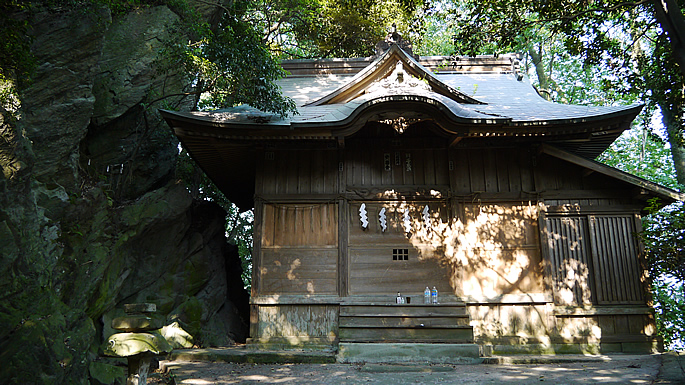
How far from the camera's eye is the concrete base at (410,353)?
336 inches

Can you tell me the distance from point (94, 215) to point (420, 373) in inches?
250

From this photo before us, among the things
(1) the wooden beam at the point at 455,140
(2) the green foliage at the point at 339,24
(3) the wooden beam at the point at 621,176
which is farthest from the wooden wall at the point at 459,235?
(2) the green foliage at the point at 339,24

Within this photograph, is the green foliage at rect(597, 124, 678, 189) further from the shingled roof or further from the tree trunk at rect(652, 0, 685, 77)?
the tree trunk at rect(652, 0, 685, 77)

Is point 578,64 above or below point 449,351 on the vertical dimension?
above

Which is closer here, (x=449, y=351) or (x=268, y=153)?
(x=449, y=351)

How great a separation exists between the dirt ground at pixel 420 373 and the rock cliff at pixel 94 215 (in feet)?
5.41

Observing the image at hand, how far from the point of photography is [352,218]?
10539 mm

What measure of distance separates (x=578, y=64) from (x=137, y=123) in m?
20.2

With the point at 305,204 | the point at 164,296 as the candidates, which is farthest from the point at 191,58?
the point at 164,296

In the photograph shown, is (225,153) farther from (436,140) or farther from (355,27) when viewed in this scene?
(355,27)

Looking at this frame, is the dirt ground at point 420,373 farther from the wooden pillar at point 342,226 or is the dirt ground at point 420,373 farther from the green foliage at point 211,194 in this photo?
the green foliage at point 211,194

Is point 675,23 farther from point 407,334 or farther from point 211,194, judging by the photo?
point 211,194

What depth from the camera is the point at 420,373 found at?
7684mm

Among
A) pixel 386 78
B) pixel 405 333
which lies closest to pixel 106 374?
pixel 405 333
